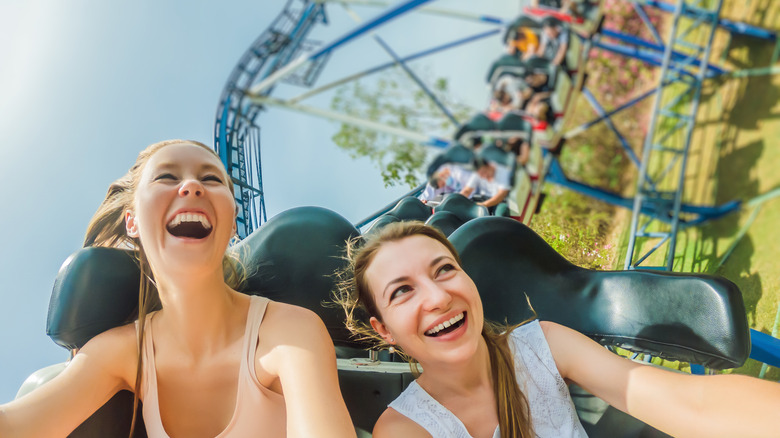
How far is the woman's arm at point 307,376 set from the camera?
1.30 ft

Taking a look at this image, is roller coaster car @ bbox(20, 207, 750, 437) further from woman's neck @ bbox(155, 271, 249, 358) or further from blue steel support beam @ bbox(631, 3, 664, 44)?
blue steel support beam @ bbox(631, 3, 664, 44)

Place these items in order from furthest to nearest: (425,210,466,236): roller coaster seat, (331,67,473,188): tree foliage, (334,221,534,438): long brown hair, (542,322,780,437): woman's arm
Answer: (425,210,466,236): roller coaster seat < (331,67,473,188): tree foliage < (334,221,534,438): long brown hair < (542,322,780,437): woman's arm

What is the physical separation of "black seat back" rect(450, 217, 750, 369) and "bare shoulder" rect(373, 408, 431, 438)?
0.19 meters

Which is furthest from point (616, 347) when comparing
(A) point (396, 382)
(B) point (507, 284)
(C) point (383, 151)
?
(C) point (383, 151)

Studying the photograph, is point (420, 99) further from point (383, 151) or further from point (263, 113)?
point (263, 113)

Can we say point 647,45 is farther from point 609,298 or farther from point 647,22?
point 609,298

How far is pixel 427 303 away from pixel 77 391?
34 centimetres

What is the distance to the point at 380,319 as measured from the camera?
1.75ft

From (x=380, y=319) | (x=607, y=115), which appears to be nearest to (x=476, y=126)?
(x=607, y=115)

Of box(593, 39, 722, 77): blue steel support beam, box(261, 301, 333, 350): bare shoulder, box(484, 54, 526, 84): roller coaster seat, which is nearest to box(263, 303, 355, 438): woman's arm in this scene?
box(261, 301, 333, 350): bare shoulder

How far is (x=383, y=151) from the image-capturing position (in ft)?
2.11

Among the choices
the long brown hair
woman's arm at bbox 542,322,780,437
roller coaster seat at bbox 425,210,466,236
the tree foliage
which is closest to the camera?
woman's arm at bbox 542,322,780,437

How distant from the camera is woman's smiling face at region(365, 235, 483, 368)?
0.47 meters

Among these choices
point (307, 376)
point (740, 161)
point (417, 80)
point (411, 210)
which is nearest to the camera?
point (307, 376)
